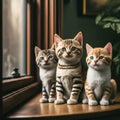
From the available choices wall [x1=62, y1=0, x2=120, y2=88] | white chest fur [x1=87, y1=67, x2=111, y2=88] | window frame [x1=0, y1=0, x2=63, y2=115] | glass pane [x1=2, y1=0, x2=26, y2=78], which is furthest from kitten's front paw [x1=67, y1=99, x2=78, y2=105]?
wall [x1=62, y1=0, x2=120, y2=88]

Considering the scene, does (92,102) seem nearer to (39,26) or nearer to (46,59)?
(46,59)

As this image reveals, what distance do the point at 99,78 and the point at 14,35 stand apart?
0.61 metres

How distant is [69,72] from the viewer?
113 centimetres

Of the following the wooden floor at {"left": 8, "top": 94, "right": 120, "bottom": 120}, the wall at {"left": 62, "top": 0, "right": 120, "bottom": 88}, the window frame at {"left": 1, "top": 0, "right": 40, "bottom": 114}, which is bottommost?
the wooden floor at {"left": 8, "top": 94, "right": 120, "bottom": 120}

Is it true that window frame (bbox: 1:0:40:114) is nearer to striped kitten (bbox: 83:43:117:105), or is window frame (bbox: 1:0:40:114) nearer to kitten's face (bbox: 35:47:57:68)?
kitten's face (bbox: 35:47:57:68)

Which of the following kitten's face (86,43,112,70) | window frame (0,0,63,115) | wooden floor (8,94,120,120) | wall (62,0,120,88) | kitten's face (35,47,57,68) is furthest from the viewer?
wall (62,0,120,88)

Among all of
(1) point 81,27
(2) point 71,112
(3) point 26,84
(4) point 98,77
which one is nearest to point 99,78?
(4) point 98,77

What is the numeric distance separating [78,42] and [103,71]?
183 mm

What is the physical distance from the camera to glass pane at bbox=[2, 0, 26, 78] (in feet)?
4.15

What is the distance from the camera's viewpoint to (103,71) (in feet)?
3.60

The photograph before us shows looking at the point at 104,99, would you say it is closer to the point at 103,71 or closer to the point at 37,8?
the point at 103,71

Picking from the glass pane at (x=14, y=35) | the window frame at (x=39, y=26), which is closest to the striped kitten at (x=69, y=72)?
the glass pane at (x=14, y=35)

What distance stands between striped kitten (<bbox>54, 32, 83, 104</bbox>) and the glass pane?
279mm

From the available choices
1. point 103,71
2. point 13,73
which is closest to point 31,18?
point 13,73
